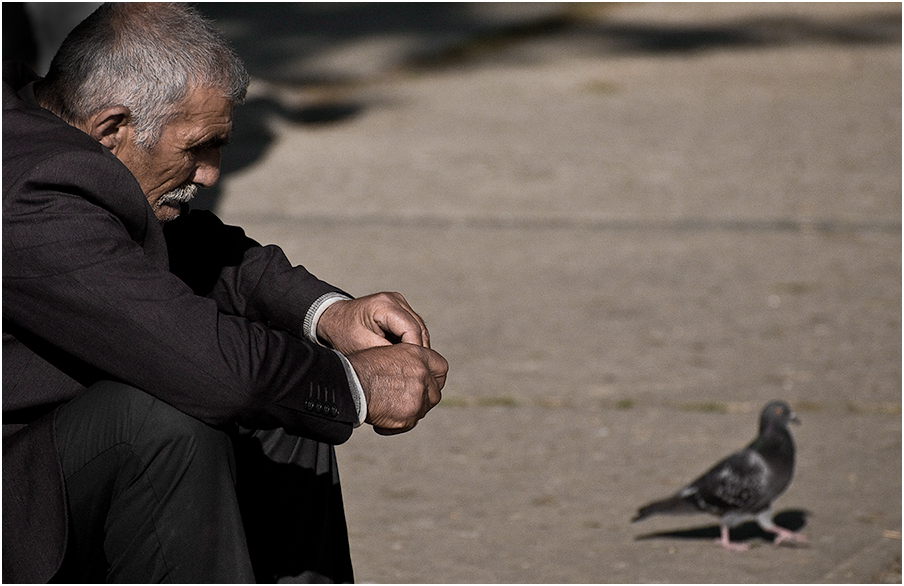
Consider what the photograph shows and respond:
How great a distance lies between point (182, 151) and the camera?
2.40 m

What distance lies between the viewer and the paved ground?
366cm

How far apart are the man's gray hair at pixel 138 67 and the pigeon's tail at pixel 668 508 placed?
1802mm

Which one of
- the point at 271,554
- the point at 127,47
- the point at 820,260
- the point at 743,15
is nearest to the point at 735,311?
the point at 820,260

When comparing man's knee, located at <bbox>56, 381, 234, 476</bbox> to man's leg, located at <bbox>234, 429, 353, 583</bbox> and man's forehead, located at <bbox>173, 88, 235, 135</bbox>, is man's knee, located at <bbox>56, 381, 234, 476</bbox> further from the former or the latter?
man's forehead, located at <bbox>173, 88, 235, 135</bbox>

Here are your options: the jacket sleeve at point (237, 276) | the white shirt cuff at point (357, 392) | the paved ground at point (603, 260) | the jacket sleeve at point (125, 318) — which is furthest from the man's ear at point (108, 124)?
the paved ground at point (603, 260)

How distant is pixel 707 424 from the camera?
4328 mm

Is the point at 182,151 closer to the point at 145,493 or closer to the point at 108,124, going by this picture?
the point at 108,124

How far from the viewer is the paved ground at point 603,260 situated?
12.0ft

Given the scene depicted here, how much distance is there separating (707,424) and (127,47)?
2.66m

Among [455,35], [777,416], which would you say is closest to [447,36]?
[455,35]

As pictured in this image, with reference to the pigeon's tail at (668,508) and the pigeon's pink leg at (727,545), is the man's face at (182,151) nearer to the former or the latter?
the pigeon's tail at (668,508)

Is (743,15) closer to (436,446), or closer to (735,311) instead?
(735,311)

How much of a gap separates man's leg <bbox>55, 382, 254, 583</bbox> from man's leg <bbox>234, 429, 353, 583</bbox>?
288 mm

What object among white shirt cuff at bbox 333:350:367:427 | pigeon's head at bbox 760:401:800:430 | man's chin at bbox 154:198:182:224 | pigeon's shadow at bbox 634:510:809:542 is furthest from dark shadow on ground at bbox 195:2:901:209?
white shirt cuff at bbox 333:350:367:427
